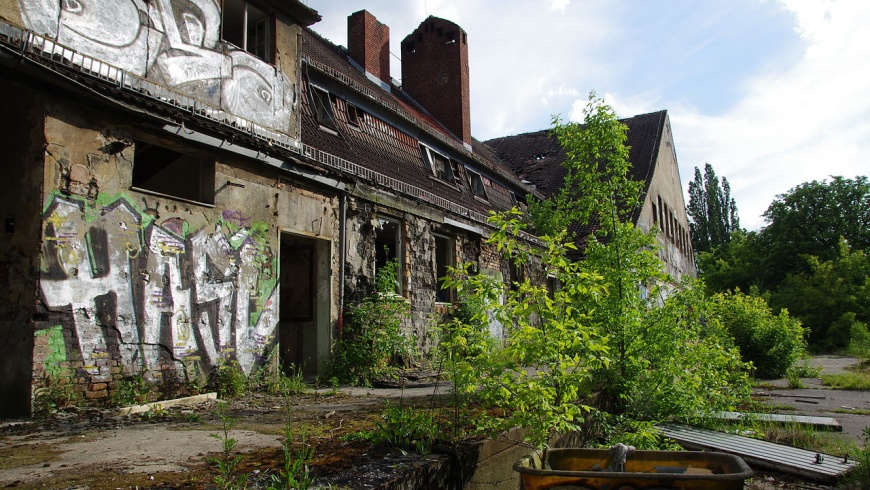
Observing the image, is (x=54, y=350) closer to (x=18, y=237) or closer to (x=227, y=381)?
(x=18, y=237)

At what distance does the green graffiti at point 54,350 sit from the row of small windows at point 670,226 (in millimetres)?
22441

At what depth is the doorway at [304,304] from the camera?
9.65 meters

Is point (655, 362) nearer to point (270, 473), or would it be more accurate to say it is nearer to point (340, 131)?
point (270, 473)

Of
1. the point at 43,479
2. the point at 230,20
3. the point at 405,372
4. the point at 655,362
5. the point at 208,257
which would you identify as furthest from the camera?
the point at 405,372

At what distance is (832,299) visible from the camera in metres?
25.0

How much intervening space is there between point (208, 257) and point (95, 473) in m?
4.54

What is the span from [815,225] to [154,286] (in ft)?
114

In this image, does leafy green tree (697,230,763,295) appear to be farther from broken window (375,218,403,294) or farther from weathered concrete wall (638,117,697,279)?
broken window (375,218,403,294)

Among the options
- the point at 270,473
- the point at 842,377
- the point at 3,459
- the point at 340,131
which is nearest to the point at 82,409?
the point at 3,459

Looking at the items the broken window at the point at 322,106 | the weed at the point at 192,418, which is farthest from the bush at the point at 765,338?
the weed at the point at 192,418

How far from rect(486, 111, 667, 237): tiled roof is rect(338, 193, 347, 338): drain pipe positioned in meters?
15.3

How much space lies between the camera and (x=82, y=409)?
5805 mm

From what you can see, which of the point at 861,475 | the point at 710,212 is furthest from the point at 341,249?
the point at 710,212

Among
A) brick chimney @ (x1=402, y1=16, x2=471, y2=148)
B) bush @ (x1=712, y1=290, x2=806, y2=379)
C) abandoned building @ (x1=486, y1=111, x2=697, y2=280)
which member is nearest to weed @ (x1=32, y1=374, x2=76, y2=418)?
bush @ (x1=712, y1=290, x2=806, y2=379)
